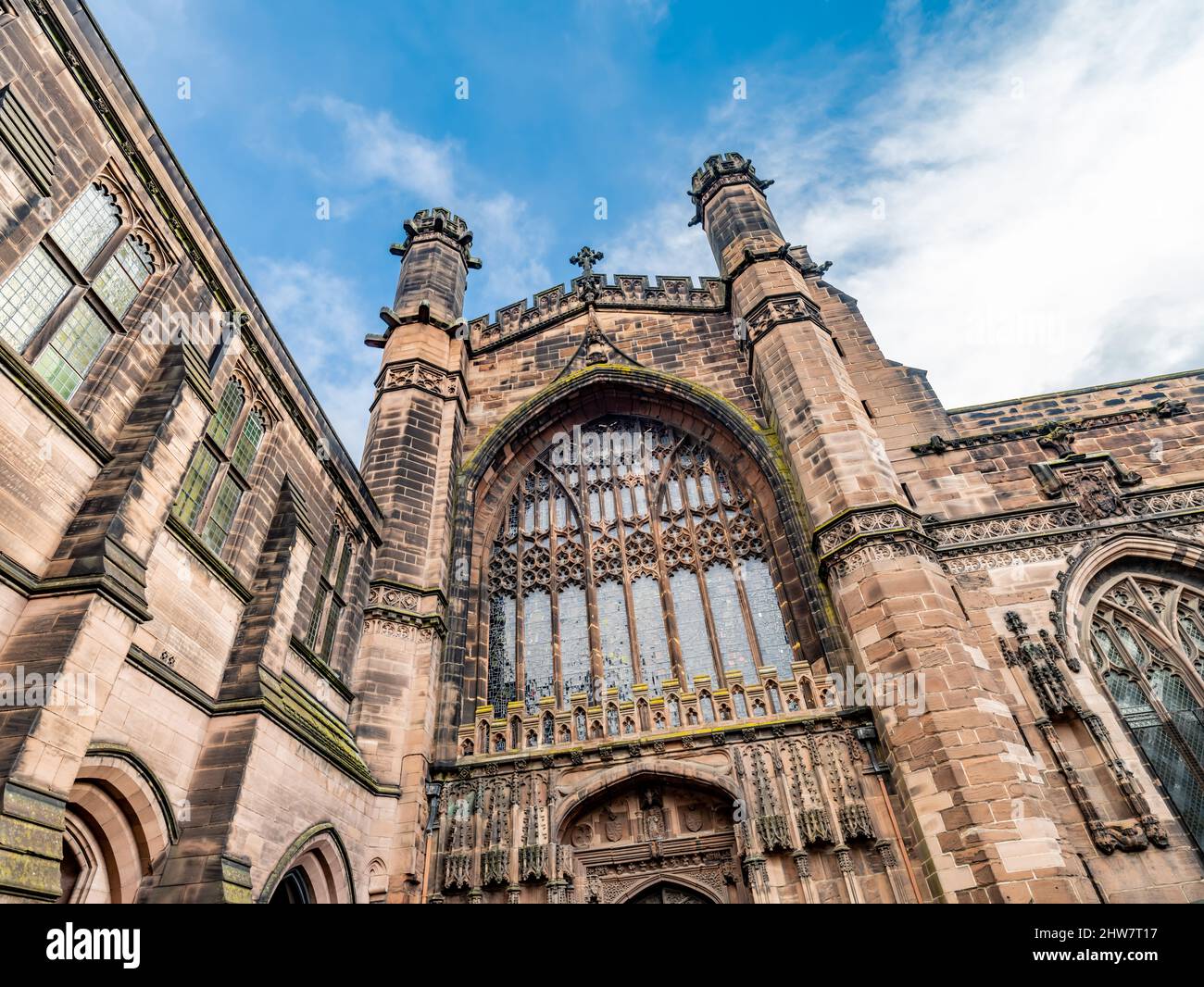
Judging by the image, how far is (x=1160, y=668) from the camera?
368 inches

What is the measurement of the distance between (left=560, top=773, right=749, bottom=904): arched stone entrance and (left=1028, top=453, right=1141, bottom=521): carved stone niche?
22.6 ft

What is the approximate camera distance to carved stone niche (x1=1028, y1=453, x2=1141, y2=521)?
10.6 meters

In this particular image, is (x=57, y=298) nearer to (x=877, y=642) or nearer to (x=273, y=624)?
(x=273, y=624)

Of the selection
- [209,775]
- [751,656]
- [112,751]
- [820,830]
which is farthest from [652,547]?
[112,751]

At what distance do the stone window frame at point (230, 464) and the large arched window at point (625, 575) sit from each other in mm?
5056

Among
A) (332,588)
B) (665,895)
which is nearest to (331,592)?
(332,588)

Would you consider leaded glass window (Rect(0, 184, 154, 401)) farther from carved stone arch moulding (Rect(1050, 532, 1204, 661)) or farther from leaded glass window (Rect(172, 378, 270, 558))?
carved stone arch moulding (Rect(1050, 532, 1204, 661))

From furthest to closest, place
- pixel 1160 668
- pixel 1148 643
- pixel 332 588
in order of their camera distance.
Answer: pixel 332 588 → pixel 1148 643 → pixel 1160 668

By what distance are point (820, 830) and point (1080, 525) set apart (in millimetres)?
5937

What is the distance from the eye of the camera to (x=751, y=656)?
11.1 meters

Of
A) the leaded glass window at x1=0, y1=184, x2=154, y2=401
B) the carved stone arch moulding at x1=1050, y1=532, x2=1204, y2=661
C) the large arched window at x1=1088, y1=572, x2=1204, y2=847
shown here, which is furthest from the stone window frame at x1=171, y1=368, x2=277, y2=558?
the large arched window at x1=1088, y1=572, x2=1204, y2=847

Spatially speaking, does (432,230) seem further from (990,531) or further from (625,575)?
(990,531)

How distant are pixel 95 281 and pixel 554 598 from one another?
808cm
